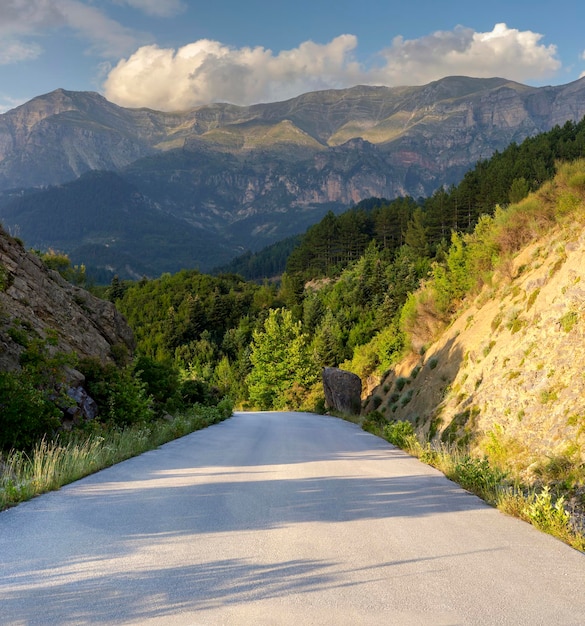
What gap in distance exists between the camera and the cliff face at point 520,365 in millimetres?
9328

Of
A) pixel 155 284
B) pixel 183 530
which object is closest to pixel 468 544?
pixel 183 530

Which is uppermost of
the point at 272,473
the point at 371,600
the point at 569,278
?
the point at 569,278

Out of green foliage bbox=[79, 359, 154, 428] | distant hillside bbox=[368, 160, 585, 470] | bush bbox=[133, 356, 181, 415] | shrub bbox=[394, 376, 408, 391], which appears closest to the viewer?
distant hillside bbox=[368, 160, 585, 470]

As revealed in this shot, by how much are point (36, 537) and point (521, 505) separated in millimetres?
5504

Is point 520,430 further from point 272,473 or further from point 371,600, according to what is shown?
point 371,600

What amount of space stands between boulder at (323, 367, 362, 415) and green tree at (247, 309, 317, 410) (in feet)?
58.5

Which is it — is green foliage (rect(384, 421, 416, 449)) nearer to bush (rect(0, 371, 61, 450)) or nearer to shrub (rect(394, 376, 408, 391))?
bush (rect(0, 371, 61, 450))

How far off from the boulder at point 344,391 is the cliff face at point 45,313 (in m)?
18.5

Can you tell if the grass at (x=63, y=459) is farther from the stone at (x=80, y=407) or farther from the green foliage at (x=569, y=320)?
the green foliage at (x=569, y=320)

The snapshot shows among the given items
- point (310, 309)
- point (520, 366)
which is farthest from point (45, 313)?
point (310, 309)

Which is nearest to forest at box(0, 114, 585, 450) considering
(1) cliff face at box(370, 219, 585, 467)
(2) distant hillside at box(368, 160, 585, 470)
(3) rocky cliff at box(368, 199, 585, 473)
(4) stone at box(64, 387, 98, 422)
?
(2) distant hillside at box(368, 160, 585, 470)

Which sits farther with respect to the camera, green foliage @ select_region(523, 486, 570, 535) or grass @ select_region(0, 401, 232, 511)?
grass @ select_region(0, 401, 232, 511)

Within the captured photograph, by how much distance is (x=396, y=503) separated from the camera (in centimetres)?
645

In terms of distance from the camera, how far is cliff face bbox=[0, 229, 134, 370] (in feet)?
37.0
